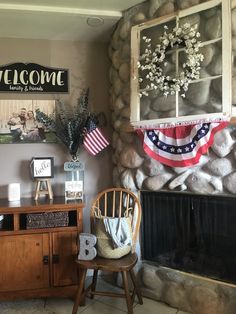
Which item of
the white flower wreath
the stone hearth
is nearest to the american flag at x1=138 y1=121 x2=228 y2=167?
the white flower wreath

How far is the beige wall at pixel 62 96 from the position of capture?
270 cm

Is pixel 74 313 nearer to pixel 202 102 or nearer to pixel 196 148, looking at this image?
pixel 196 148

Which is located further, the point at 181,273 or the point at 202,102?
the point at 181,273

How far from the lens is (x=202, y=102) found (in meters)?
2.00

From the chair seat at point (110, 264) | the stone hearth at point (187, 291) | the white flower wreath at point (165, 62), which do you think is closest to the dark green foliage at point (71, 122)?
the white flower wreath at point (165, 62)

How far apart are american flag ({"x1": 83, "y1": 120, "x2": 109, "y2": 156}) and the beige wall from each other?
226 millimetres

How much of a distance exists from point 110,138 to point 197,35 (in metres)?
1.25

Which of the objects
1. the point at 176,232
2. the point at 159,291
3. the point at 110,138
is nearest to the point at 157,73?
the point at 110,138

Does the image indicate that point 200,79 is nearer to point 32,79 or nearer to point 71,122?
point 71,122

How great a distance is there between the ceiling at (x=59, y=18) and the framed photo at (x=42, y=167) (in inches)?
46.4

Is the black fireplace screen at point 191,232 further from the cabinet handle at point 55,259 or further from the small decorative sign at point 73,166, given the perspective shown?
the cabinet handle at point 55,259

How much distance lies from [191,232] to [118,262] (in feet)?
2.09

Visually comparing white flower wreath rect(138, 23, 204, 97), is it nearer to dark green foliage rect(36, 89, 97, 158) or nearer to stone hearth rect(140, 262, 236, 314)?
dark green foliage rect(36, 89, 97, 158)

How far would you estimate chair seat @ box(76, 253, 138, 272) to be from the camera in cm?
195
